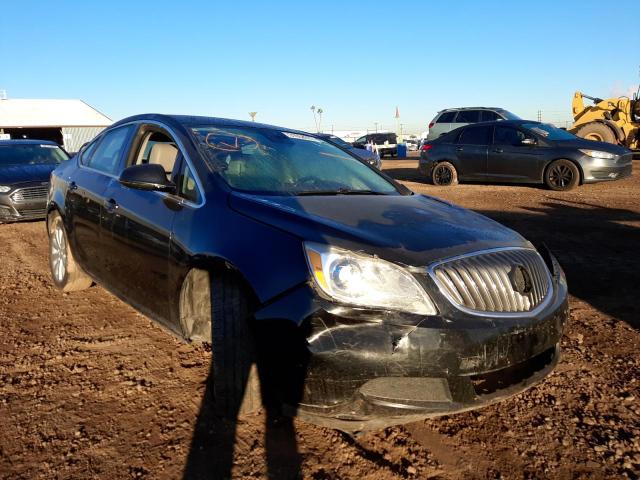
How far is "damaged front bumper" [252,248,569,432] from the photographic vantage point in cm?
192

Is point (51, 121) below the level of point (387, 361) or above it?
above

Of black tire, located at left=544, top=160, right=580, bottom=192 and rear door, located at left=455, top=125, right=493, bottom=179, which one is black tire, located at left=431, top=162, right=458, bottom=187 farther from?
black tire, located at left=544, top=160, right=580, bottom=192

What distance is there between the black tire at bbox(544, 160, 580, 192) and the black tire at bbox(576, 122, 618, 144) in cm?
820

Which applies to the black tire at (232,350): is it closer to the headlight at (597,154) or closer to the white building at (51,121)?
the headlight at (597,154)

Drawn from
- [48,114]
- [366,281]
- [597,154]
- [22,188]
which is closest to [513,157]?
[597,154]

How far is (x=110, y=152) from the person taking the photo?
12.8ft

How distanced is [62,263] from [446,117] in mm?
15672

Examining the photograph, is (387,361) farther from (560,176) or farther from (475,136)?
(475,136)

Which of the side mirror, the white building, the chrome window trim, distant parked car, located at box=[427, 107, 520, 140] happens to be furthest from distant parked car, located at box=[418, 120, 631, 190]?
the white building

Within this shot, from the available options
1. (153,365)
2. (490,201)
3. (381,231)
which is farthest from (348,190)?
(490,201)

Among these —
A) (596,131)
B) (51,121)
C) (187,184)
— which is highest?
(51,121)

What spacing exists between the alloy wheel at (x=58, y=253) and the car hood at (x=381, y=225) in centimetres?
257

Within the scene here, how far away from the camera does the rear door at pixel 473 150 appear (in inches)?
442

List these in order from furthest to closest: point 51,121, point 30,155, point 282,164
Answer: point 51,121
point 30,155
point 282,164
